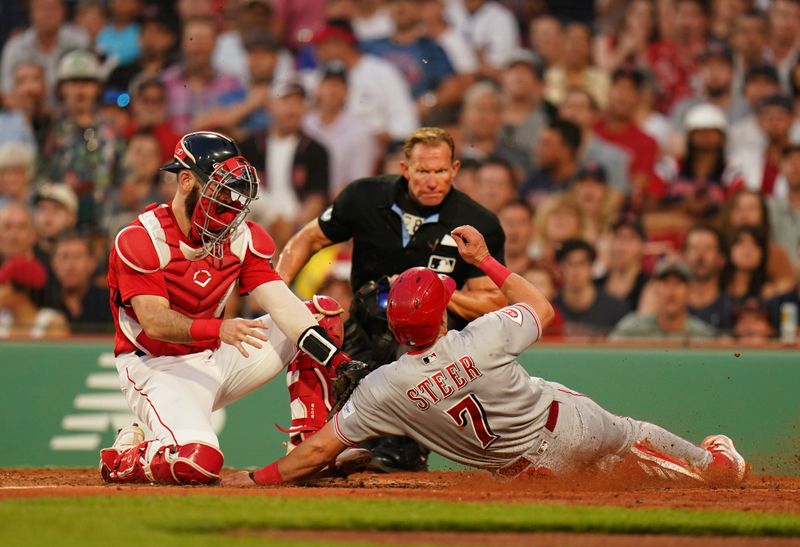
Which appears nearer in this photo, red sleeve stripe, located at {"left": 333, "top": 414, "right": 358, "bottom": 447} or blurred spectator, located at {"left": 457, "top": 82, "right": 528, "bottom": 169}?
red sleeve stripe, located at {"left": 333, "top": 414, "right": 358, "bottom": 447}

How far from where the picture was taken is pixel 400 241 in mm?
7555

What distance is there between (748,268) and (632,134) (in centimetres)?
226

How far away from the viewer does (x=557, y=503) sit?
5.71 meters

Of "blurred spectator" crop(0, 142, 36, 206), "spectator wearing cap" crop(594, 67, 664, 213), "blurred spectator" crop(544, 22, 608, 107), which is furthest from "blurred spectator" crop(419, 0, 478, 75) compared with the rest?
"blurred spectator" crop(0, 142, 36, 206)

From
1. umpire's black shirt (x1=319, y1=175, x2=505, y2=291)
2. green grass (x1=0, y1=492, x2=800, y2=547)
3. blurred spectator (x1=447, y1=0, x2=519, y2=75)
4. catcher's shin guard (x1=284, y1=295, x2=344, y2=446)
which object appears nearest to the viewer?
green grass (x1=0, y1=492, x2=800, y2=547)

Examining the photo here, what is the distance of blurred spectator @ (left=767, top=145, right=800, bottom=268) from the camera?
35.6 feet

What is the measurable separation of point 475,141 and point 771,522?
7.38m

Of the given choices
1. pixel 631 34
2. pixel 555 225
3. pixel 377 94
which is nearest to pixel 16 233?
pixel 377 94

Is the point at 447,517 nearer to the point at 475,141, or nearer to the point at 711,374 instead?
the point at 711,374

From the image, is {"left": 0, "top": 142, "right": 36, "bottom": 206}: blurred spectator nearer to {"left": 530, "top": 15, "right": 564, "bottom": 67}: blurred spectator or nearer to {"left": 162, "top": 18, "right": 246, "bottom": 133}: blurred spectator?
{"left": 162, "top": 18, "right": 246, "bottom": 133}: blurred spectator

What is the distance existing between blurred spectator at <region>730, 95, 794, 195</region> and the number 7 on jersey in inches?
258

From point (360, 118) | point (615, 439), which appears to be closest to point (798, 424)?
point (615, 439)

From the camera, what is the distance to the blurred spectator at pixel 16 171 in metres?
12.0

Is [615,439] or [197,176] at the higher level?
[197,176]
